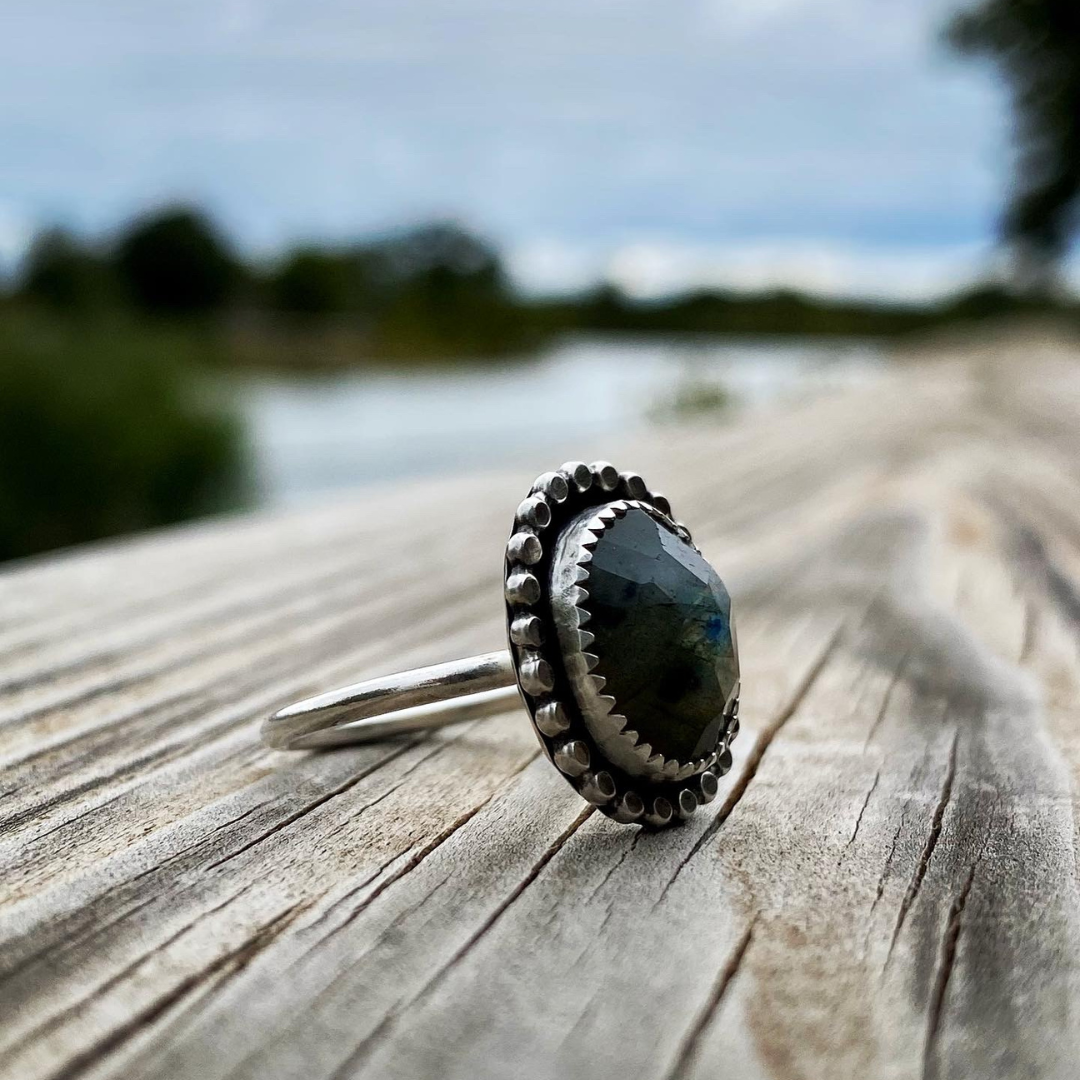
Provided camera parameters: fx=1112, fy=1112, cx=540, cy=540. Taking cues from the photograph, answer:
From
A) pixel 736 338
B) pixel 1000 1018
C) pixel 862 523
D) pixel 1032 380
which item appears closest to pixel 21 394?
pixel 736 338

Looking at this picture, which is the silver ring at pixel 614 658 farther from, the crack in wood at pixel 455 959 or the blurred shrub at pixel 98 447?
the blurred shrub at pixel 98 447

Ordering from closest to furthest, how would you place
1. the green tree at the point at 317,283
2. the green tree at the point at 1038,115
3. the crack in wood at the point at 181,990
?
the crack in wood at the point at 181,990, the green tree at the point at 1038,115, the green tree at the point at 317,283

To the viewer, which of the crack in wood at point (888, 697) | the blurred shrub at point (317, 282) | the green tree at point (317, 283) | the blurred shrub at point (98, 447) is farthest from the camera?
the green tree at point (317, 283)

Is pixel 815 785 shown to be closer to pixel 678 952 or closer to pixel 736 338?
pixel 678 952

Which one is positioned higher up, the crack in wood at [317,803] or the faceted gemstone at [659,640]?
the faceted gemstone at [659,640]

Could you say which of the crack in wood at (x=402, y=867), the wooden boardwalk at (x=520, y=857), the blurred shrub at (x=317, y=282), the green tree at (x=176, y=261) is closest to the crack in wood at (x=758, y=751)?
the wooden boardwalk at (x=520, y=857)

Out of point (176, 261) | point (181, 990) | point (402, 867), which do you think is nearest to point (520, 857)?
point (402, 867)

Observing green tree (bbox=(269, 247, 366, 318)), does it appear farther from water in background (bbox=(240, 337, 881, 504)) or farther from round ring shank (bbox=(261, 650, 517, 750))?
round ring shank (bbox=(261, 650, 517, 750))
